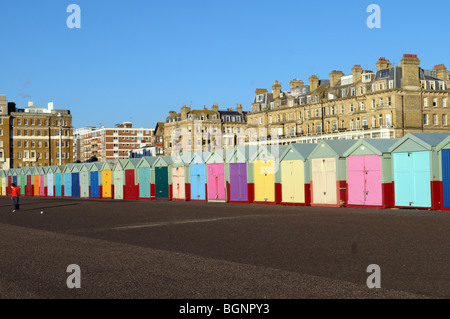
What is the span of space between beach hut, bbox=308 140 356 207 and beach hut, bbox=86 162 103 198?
86.1ft

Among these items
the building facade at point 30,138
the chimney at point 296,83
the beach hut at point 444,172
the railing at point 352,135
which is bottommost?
the beach hut at point 444,172

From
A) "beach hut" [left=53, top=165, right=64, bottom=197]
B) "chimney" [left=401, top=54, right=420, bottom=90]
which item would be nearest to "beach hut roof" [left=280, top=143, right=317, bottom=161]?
"beach hut" [left=53, top=165, right=64, bottom=197]

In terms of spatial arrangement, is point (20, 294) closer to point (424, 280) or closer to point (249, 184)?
point (424, 280)

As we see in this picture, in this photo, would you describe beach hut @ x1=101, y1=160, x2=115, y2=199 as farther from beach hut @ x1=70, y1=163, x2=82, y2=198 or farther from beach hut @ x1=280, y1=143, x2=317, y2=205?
beach hut @ x1=280, y1=143, x2=317, y2=205

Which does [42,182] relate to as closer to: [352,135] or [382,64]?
[352,135]

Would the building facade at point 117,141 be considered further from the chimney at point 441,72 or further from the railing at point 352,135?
the chimney at point 441,72

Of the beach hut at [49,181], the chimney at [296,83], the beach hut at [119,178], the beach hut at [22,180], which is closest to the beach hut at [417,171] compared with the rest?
the beach hut at [119,178]

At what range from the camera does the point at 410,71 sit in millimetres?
78500

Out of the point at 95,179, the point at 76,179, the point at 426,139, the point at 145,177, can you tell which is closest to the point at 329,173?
the point at 426,139

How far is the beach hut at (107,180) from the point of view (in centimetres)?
4872

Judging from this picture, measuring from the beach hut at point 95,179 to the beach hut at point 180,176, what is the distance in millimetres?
12228

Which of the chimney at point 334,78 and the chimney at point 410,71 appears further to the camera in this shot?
the chimney at point 334,78

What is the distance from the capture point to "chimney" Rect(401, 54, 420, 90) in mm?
78062
